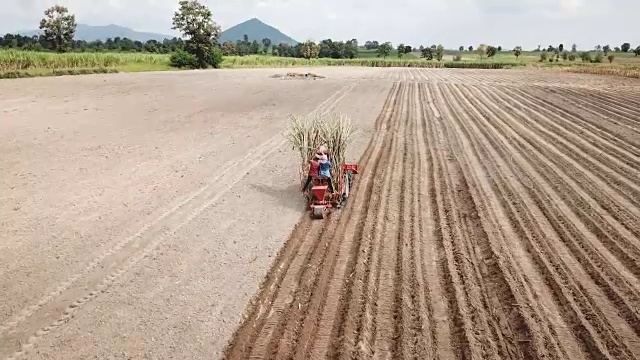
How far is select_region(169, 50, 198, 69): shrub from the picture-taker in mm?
62875

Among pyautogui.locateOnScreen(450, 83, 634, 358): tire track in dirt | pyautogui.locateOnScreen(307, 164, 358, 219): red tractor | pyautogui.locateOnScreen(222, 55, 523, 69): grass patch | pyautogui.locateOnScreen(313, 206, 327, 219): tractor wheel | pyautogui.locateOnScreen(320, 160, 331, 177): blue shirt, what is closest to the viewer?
pyautogui.locateOnScreen(450, 83, 634, 358): tire track in dirt

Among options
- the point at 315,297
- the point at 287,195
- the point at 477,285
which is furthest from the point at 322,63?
the point at 315,297

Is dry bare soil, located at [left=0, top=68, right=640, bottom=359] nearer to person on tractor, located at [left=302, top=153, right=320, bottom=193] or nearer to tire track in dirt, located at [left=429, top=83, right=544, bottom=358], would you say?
tire track in dirt, located at [left=429, top=83, right=544, bottom=358]

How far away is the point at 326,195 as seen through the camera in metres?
11.6

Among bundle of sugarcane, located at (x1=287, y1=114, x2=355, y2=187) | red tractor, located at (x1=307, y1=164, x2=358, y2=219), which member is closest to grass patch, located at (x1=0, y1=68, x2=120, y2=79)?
bundle of sugarcane, located at (x1=287, y1=114, x2=355, y2=187)

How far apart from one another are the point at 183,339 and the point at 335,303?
2335 mm

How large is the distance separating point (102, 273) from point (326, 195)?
521cm

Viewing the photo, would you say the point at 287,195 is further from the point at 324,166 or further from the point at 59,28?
the point at 59,28

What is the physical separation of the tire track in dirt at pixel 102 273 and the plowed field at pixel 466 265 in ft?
9.04

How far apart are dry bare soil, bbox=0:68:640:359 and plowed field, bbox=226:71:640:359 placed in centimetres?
4

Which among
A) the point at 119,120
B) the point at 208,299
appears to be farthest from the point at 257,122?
the point at 208,299

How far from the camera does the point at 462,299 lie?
25.0 feet

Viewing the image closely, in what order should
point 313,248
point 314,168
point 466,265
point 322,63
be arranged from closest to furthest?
point 466,265 → point 313,248 → point 314,168 → point 322,63

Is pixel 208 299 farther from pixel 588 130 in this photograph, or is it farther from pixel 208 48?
pixel 208 48
